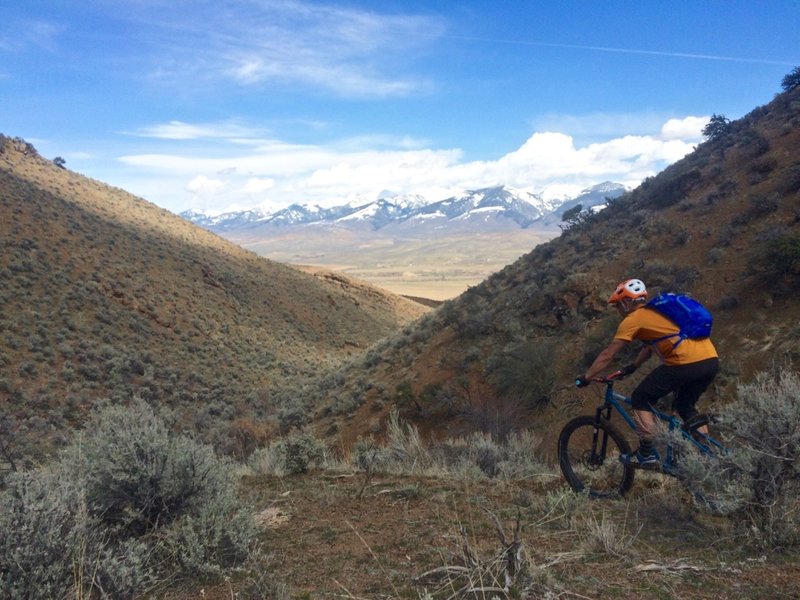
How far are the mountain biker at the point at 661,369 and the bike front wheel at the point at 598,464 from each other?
0.20 metres

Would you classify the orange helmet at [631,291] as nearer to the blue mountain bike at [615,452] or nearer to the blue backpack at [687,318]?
the blue backpack at [687,318]

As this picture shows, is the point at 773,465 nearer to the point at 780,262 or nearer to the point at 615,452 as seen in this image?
the point at 615,452

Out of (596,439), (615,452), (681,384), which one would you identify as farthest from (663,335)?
(615,452)

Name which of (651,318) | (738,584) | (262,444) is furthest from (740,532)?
(262,444)

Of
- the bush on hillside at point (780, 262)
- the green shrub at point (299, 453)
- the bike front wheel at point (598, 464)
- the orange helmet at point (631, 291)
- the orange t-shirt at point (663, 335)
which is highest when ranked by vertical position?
the bush on hillside at point (780, 262)

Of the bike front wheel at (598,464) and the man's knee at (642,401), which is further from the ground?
the man's knee at (642,401)

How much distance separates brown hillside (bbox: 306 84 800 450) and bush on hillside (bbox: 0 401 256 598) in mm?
7223

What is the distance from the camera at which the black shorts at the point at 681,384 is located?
420 centimetres

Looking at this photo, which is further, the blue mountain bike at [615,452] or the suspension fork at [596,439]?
the suspension fork at [596,439]

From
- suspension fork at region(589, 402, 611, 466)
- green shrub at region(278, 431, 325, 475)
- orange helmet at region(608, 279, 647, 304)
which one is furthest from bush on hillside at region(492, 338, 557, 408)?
orange helmet at region(608, 279, 647, 304)

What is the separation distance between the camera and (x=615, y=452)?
5273 mm

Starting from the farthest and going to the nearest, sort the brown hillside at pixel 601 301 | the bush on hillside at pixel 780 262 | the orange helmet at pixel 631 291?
the brown hillside at pixel 601 301, the bush on hillside at pixel 780 262, the orange helmet at pixel 631 291

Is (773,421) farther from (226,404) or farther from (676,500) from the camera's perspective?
(226,404)

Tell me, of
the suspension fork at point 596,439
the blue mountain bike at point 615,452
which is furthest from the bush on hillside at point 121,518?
the suspension fork at point 596,439
